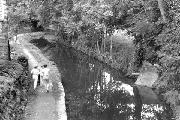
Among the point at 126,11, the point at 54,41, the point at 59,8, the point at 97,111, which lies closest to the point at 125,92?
the point at 97,111

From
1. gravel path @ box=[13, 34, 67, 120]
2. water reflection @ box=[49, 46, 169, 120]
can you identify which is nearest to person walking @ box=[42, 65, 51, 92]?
gravel path @ box=[13, 34, 67, 120]

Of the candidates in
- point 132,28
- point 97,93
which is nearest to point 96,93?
point 97,93

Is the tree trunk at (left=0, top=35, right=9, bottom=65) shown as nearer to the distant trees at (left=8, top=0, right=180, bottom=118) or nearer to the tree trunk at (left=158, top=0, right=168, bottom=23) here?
the distant trees at (left=8, top=0, right=180, bottom=118)

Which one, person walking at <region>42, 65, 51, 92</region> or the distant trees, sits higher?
the distant trees

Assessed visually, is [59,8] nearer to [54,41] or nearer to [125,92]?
[54,41]

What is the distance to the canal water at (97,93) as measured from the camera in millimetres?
20938

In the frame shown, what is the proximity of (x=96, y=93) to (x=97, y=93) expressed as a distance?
0.08 meters

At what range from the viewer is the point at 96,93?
26.0 metres

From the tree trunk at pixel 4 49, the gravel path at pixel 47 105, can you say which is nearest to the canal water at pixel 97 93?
the gravel path at pixel 47 105

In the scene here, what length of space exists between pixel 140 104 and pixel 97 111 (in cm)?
368

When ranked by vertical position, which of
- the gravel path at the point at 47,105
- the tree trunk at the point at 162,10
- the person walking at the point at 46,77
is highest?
the tree trunk at the point at 162,10

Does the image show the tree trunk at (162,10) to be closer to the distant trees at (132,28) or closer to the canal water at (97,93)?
the distant trees at (132,28)

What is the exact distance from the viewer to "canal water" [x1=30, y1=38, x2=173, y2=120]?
20.9 metres

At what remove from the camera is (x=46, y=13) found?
190ft
